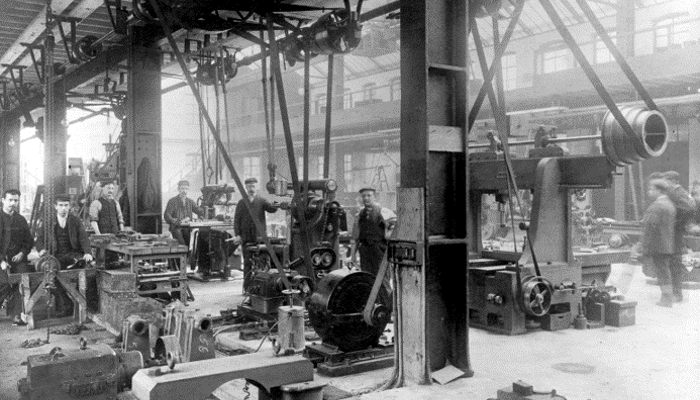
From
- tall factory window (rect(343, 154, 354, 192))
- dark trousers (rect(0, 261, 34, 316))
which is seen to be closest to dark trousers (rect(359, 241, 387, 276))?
dark trousers (rect(0, 261, 34, 316))

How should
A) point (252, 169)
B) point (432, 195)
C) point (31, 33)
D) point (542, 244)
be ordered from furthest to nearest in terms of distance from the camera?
point (252, 169) < point (31, 33) < point (542, 244) < point (432, 195)

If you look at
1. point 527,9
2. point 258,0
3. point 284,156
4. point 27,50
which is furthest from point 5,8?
point 284,156

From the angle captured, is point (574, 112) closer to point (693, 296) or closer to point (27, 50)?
point (693, 296)

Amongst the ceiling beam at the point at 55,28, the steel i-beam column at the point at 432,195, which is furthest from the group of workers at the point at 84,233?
the steel i-beam column at the point at 432,195

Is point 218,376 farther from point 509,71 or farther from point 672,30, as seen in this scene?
point 509,71

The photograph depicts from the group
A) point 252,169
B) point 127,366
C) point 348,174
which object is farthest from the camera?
point 252,169

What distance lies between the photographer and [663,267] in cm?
978

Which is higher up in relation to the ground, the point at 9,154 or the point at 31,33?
the point at 31,33

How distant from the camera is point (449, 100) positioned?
5.54 meters

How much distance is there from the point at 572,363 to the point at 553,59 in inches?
793

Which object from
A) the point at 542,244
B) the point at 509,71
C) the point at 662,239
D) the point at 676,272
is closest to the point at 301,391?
the point at 542,244

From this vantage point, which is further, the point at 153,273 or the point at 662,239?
the point at 662,239

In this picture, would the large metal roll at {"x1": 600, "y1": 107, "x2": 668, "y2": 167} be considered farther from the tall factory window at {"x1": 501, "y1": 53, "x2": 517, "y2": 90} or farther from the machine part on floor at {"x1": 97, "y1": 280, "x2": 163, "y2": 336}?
the tall factory window at {"x1": 501, "y1": 53, "x2": 517, "y2": 90}

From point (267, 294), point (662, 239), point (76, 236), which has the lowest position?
point (267, 294)
